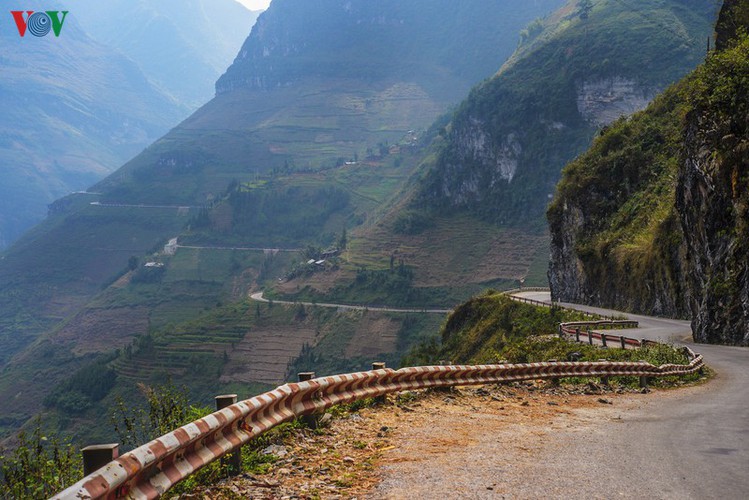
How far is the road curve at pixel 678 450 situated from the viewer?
9234 mm

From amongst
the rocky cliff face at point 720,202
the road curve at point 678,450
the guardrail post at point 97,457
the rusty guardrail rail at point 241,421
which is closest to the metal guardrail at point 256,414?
Answer: the rusty guardrail rail at point 241,421

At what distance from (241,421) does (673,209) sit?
154ft

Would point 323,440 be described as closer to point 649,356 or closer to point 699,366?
point 699,366

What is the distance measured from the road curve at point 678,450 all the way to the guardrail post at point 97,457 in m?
5.63

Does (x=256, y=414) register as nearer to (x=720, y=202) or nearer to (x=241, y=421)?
(x=241, y=421)

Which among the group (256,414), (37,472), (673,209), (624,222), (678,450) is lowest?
(37,472)

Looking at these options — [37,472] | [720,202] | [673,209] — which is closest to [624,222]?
[673,209]

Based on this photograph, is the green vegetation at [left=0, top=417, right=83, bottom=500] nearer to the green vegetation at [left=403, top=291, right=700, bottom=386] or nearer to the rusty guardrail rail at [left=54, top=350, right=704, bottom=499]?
the rusty guardrail rail at [left=54, top=350, right=704, bottom=499]

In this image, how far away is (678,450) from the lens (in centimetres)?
1166

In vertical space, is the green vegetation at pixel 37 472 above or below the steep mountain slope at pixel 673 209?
below

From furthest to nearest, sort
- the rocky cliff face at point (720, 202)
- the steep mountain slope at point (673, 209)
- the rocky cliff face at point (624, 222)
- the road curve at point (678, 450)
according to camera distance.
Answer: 1. the rocky cliff face at point (624, 222)
2. the steep mountain slope at point (673, 209)
3. the rocky cliff face at point (720, 202)
4. the road curve at point (678, 450)

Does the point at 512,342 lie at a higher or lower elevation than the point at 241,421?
lower

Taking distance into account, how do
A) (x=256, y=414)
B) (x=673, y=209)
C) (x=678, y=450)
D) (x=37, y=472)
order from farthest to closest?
(x=673, y=209), (x=37, y=472), (x=678, y=450), (x=256, y=414)

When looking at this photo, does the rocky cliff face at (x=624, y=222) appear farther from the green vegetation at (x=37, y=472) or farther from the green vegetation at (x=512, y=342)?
the green vegetation at (x=37, y=472)
